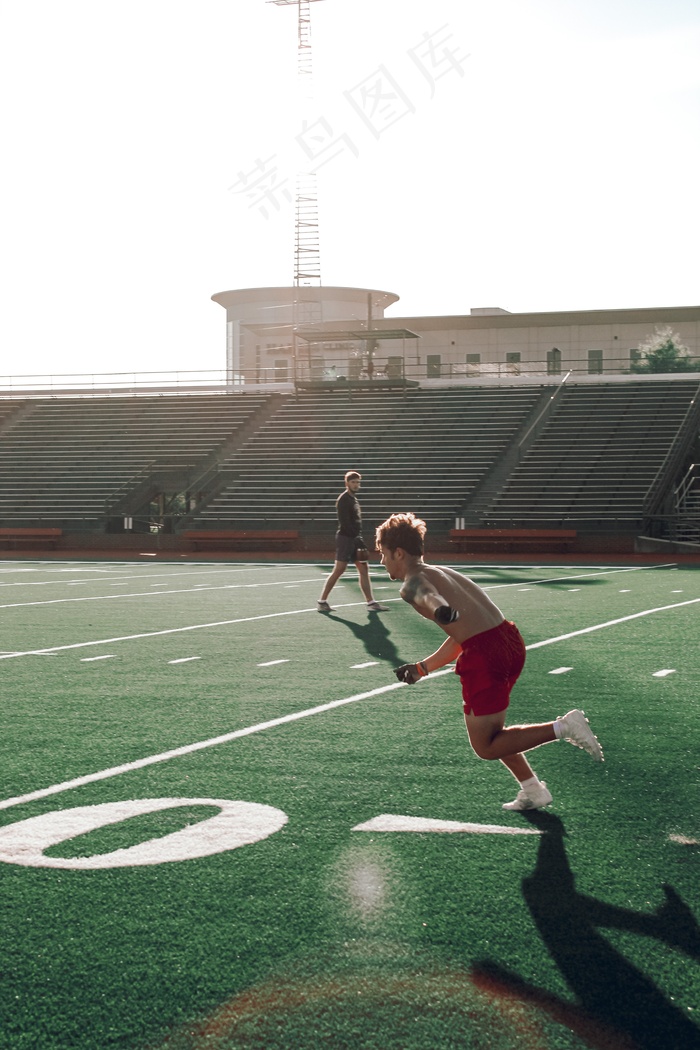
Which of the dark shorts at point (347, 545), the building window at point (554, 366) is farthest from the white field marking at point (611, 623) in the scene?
the building window at point (554, 366)

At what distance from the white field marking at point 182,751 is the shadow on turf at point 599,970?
2.53 metres

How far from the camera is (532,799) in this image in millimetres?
5426

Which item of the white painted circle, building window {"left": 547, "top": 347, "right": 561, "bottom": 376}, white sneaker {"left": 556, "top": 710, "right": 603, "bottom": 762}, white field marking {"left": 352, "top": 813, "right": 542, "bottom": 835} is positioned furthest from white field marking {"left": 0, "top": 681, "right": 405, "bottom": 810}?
building window {"left": 547, "top": 347, "right": 561, "bottom": 376}

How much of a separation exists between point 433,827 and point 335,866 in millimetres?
690

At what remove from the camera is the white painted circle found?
472 centimetres

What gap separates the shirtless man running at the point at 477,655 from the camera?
5.25 meters

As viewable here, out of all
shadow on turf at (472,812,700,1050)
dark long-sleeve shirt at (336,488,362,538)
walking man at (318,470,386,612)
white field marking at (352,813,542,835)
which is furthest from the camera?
dark long-sleeve shirt at (336,488,362,538)

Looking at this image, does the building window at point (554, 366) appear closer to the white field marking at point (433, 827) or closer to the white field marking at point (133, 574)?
the white field marking at point (133, 574)

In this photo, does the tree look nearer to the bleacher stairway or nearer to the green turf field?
the bleacher stairway

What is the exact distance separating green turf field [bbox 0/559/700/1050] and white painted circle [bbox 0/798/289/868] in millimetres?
18

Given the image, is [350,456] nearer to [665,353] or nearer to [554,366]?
[554,366]

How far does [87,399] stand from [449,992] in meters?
47.8

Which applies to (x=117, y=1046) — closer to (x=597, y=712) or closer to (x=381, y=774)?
(x=381, y=774)

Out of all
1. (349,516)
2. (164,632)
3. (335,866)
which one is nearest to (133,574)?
(349,516)
